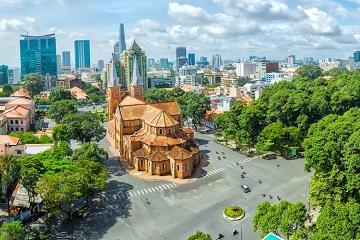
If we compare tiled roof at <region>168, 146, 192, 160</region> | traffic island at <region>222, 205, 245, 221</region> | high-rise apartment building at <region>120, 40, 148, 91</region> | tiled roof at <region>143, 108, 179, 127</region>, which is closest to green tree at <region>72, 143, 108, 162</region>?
tiled roof at <region>143, 108, 179, 127</region>

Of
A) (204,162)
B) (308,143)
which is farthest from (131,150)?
(308,143)

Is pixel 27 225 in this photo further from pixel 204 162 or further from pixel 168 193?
pixel 204 162

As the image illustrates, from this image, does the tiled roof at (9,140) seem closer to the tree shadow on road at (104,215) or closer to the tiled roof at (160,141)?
the tree shadow on road at (104,215)

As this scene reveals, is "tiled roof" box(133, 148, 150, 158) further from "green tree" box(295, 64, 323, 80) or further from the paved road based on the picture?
"green tree" box(295, 64, 323, 80)

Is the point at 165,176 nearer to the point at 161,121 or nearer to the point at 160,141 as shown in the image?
the point at 160,141

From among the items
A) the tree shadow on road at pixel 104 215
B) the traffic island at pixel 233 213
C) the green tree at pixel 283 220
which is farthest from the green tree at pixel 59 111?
the green tree at pixel 283 220
